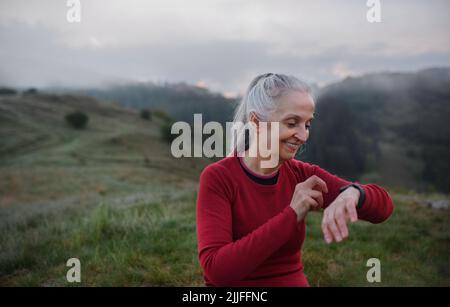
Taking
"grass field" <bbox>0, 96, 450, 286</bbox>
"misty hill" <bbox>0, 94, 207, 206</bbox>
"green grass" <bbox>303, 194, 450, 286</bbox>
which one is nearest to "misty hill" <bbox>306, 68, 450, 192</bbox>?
"misty hill" <bbox>0, 94, 207, 206</bbox>

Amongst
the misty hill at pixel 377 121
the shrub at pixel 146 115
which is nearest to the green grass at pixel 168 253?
the misty hill at pixel 377 121

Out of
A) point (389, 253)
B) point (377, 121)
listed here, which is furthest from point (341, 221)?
point (377, 121)

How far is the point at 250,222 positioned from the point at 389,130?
11970 cm

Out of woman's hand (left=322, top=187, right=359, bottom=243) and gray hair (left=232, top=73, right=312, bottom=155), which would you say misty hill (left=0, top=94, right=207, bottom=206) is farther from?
woman's hand (left=322, top=187, right=359, bottom=243)

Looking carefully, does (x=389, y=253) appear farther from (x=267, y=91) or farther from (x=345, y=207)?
(x=267, y=91)

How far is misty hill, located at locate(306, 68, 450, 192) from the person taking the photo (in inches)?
2864

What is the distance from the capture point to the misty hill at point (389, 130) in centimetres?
7275

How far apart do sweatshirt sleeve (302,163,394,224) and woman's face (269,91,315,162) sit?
0.40 metres

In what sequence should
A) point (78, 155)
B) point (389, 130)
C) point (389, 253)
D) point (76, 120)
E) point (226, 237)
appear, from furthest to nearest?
point (389, 130) → point (76, 120) → point (78, 155) → point (389, 253) → point (226, 237)

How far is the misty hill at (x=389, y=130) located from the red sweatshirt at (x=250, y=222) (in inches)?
1868

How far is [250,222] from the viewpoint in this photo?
2.02 metres

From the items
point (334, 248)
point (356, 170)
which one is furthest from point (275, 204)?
point (356, 170)

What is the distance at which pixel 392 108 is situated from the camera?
123125mm

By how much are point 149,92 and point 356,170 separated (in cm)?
8643
